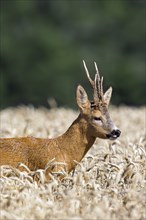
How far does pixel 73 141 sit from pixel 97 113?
1.29 ft

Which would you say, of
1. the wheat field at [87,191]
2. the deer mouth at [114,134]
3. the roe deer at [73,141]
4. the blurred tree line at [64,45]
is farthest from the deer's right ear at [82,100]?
the blurred tree line at [64,45]

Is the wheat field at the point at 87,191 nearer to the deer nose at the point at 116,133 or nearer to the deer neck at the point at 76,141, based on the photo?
the deer neck at the point at 76,141

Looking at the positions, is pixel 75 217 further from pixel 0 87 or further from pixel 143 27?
pixel 143 27

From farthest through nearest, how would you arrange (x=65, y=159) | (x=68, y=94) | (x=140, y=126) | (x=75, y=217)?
(x=68, y=94)
(x=140, y=126)
(x=65, y=159)
(x=75, y=217)

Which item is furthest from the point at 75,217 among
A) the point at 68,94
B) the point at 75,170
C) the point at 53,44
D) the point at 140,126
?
the point at 53,44

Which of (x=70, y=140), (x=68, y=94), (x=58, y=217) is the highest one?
(x=68, y=94)

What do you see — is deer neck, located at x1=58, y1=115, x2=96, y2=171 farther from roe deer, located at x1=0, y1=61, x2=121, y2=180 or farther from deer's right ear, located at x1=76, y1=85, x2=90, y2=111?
deer's right ear, located at x1=76, y1=85, x2=90, y2=111

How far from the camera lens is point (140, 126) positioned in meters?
17.8

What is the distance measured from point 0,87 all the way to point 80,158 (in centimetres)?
3147

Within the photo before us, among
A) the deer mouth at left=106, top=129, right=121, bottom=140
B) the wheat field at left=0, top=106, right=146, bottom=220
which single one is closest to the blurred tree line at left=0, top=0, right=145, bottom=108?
the wheat field at left=0, top=106, right=146, bottom=220

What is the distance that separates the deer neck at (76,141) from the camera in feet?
37.7

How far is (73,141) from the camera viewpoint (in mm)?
11586

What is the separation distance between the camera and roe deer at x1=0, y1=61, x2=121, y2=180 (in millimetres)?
11352

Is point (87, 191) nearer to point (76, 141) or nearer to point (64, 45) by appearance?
point (76, 141)
